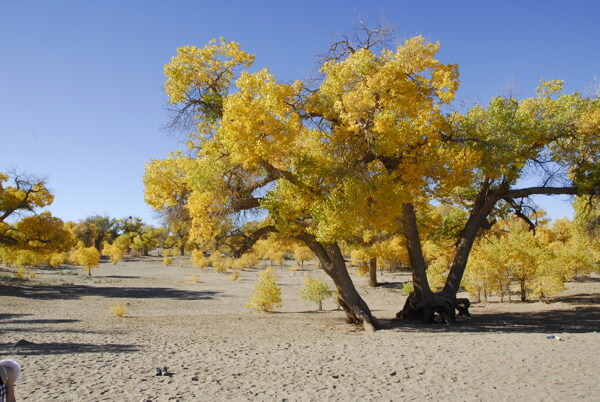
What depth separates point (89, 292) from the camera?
24.4m

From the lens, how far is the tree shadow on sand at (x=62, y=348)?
7677 mm

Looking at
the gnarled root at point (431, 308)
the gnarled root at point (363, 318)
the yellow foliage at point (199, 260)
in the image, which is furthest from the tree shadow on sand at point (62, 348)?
the yellow foliage at point (199, 260)

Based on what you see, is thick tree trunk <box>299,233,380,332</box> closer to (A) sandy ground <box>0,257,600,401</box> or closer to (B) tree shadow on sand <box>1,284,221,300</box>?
(A) sandy ground <box>0,257,600,401</box>

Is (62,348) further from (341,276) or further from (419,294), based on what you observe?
(419,294)

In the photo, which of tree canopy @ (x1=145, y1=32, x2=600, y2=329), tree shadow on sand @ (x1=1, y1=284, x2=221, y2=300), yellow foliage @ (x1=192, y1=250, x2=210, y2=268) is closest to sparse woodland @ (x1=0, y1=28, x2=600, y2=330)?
tree canopy @ (x1=145, y1=32, x2=600, y2=329)

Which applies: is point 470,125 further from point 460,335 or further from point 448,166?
point 460,335

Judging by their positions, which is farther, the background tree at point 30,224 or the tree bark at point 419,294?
the background tree at point 30,224

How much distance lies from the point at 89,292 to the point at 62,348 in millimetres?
18200

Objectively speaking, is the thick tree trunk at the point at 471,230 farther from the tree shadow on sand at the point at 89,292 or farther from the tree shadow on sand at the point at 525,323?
the tree shadow on sand at the point at 89,292

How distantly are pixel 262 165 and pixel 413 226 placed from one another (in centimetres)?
614

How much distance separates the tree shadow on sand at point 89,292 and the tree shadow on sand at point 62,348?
14624mm

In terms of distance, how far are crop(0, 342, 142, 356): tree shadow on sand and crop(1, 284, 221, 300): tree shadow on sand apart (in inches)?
576

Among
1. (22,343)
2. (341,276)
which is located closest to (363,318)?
Result: (341,276)

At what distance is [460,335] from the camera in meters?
10.0
